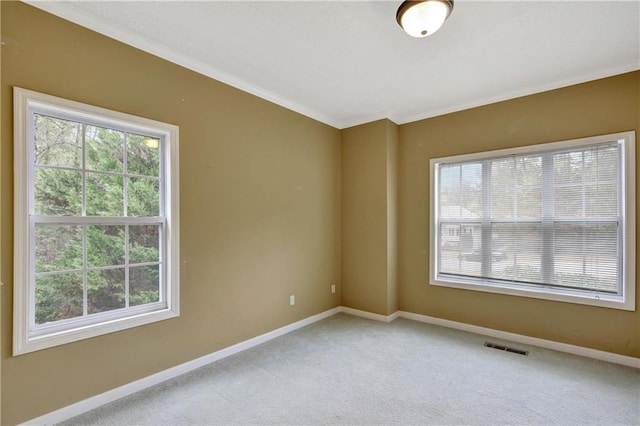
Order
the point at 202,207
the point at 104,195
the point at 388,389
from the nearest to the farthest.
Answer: the point at 104,195 < the point at 388,389 < the point at 202,207

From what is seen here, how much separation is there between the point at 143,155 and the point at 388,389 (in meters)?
2.73

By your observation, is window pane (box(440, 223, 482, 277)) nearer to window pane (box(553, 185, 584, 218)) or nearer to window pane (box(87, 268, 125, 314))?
window pane (box(553, 185, 584, 218))

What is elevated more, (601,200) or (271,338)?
(601,200)

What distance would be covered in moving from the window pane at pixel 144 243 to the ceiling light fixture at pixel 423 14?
2.44 metres

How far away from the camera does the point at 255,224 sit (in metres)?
3.18

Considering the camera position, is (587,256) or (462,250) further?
(462,250)

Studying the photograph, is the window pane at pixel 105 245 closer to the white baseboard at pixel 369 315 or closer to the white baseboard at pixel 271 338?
the white baseboard at pixel 271 338

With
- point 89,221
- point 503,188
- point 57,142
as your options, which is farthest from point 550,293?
point 57,142

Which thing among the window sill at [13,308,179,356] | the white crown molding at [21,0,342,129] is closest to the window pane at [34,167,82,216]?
the window sill at [13,308,179,356]

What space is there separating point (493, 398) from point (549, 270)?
162cm

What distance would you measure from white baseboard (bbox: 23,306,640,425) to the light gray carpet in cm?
6

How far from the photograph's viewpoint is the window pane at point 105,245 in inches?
85.0

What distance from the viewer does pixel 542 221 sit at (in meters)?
3.12

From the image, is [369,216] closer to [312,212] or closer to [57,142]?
[312,212]
